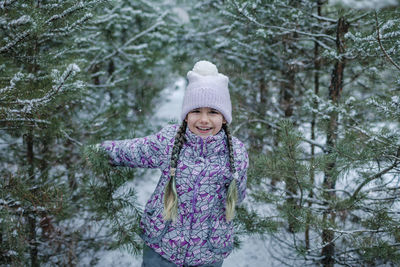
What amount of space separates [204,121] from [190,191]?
0.52 meters

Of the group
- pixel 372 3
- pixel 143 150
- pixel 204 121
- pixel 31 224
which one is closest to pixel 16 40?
pixel 143 150

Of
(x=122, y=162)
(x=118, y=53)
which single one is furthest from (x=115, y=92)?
(x=122, y=162)

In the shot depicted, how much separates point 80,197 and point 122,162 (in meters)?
2.05

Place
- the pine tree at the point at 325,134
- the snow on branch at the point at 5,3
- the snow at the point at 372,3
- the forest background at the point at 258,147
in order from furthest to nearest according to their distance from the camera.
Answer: the pine tree at the point at 325,134 < the forest background at the point at 258,147 < the snow on branch at the point at 5,3 < the snow at the point at 372,3

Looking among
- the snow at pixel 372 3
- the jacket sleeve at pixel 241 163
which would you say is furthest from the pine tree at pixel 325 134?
the snow at pixel 372 3

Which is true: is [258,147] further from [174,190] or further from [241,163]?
[174,190]

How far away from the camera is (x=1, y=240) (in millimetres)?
2576

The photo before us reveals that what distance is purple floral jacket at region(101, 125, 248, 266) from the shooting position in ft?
6.38

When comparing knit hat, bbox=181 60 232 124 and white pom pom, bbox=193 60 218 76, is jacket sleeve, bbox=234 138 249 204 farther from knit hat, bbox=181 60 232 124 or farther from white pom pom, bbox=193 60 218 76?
white pom pom, bbox=193 60 218 76

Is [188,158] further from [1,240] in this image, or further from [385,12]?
[1,240]

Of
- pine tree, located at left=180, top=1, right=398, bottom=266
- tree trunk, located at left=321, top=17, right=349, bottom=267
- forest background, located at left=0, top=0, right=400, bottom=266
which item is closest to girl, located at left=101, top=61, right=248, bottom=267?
forest background, located at left=0, top=0, right=400, bottom=266

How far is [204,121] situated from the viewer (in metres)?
1.89

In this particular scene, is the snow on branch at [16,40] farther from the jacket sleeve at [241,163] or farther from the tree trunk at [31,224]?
the jacket sleeve at [241,163]

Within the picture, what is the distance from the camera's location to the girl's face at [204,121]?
75.2 inches
